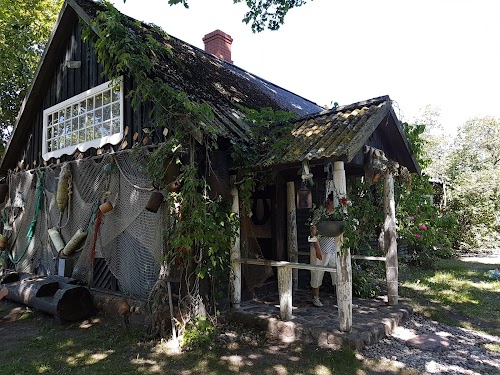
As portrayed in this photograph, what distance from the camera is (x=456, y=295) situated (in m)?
7.32

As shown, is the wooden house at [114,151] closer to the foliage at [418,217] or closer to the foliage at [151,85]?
the foliage at [151,85]

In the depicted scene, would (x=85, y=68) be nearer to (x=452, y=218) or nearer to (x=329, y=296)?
(x=329, y=296)

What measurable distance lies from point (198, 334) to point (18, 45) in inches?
453

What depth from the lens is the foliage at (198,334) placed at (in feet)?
15.4

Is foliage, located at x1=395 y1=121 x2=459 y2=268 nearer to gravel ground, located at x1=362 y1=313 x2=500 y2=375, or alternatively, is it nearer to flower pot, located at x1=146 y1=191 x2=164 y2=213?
gravel ground, located at x1=362 y1=313 x2=500 y2=375

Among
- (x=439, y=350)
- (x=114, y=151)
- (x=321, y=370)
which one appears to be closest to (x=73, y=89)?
(x=114, y=151)

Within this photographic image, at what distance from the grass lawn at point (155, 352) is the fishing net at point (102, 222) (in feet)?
2.98

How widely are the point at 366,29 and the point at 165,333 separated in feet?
23.3

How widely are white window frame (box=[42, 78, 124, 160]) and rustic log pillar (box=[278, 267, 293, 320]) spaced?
3590mm

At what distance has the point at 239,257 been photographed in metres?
5.70

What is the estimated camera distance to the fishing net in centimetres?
565

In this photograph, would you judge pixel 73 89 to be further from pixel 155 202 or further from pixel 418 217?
pixel 418 217

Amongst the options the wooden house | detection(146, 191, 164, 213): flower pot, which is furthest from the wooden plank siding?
detection(146, 191, 164, 213): flower pot

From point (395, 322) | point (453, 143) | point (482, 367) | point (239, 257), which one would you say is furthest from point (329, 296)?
point (453, 143)
